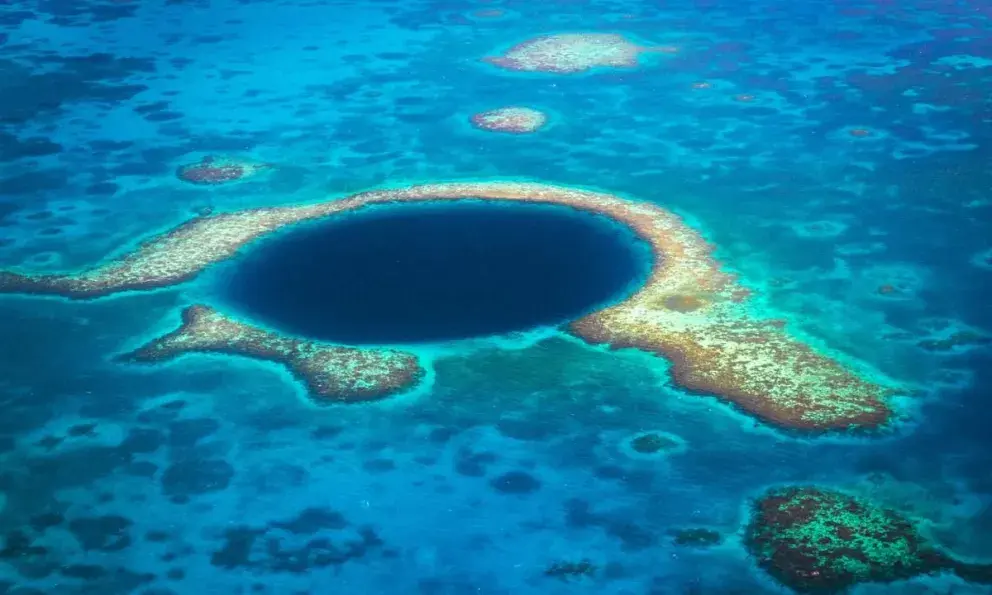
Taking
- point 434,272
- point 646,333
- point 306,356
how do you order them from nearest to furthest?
point 306,356
point 646,333
point 434,272

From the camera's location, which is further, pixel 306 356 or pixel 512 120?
pixel 512 120

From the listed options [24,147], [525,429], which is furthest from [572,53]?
[525,429]

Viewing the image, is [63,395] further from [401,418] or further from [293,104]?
[293,104]

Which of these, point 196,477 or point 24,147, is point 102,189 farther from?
point 196,477

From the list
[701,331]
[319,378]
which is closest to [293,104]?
[319,378]

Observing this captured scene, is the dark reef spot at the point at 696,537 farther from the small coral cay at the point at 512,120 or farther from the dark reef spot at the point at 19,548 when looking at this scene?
the small coral cay at the point at 512,120

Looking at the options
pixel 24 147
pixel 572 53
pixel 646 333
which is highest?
pixel 572 53

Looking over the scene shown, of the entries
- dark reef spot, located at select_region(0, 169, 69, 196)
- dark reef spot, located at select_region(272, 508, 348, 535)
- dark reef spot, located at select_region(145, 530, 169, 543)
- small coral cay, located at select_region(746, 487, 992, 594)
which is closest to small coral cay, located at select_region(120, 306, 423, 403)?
dark reef spot, located at select_region(272, 508, 348, 535)
